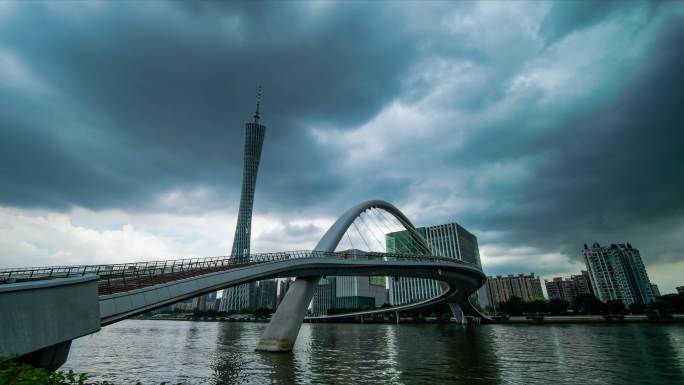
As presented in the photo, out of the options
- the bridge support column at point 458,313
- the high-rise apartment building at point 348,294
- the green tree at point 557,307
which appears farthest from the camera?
the high-rise apartment building at point 348,294

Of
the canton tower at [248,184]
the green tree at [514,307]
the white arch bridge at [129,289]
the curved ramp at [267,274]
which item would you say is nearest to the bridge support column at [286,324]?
the white arch bridge at [129,289]

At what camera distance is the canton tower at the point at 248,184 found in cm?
10125

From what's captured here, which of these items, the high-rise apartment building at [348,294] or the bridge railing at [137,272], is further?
the high-rise apartment building at [348,294]

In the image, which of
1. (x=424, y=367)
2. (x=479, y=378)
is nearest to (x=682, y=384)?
(x=479, y=378)

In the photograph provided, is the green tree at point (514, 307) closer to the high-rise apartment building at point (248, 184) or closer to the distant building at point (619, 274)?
the high-rise apartment building at point (248, 184)

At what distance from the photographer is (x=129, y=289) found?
Answer: 17.3 meters

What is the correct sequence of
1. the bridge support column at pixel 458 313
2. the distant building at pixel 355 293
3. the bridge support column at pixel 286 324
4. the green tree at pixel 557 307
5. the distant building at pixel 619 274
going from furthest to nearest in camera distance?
the distant building at pixel 619 274, the distant building at pixel 355 293, the green tree at pixel 557 307, the bridge support column at pixel 458 313, the bridge support column at pixel 286 324

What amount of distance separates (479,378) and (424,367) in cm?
437

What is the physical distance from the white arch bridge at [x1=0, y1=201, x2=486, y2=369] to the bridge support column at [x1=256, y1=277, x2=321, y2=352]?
0.26ft

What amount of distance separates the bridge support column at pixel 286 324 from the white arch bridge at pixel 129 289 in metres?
0.08

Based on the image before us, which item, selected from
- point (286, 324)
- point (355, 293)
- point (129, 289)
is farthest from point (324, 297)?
point (129, 289)

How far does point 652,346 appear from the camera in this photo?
30.4 metres

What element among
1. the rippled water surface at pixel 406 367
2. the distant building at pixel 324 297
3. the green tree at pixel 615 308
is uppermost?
the distant building at pixel 324 297

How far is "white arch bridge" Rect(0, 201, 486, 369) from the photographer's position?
11133 mm
